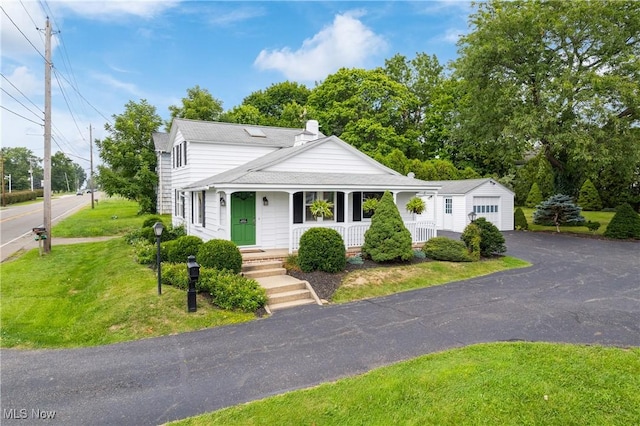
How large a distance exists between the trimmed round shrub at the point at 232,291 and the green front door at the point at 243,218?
3.37m

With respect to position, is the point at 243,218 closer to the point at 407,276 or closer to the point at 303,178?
the point at 303,178

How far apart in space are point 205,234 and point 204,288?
5582mm

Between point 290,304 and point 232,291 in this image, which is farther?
point 290,304

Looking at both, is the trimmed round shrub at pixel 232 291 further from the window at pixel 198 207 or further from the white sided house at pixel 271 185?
the window at pixel 198 207

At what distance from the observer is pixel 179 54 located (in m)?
16.6

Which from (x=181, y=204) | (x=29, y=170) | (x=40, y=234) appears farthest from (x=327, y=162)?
(x=29, y=170)

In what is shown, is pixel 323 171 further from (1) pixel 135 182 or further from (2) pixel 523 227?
(1) pixel 135 182

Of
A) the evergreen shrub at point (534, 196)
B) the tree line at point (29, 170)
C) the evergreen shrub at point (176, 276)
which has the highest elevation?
the tree line at point (29, 170)

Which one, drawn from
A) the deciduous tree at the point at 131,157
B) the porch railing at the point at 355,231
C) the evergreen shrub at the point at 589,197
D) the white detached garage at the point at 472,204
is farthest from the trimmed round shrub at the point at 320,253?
the evergreen shrub at the point at 589,197

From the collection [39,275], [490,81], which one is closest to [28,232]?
[39,275]

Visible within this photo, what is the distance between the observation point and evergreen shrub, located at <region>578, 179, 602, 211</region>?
31.8m

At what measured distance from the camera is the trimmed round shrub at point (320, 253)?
10625mm

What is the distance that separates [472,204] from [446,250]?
10272 mm

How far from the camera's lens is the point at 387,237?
12.0 m
